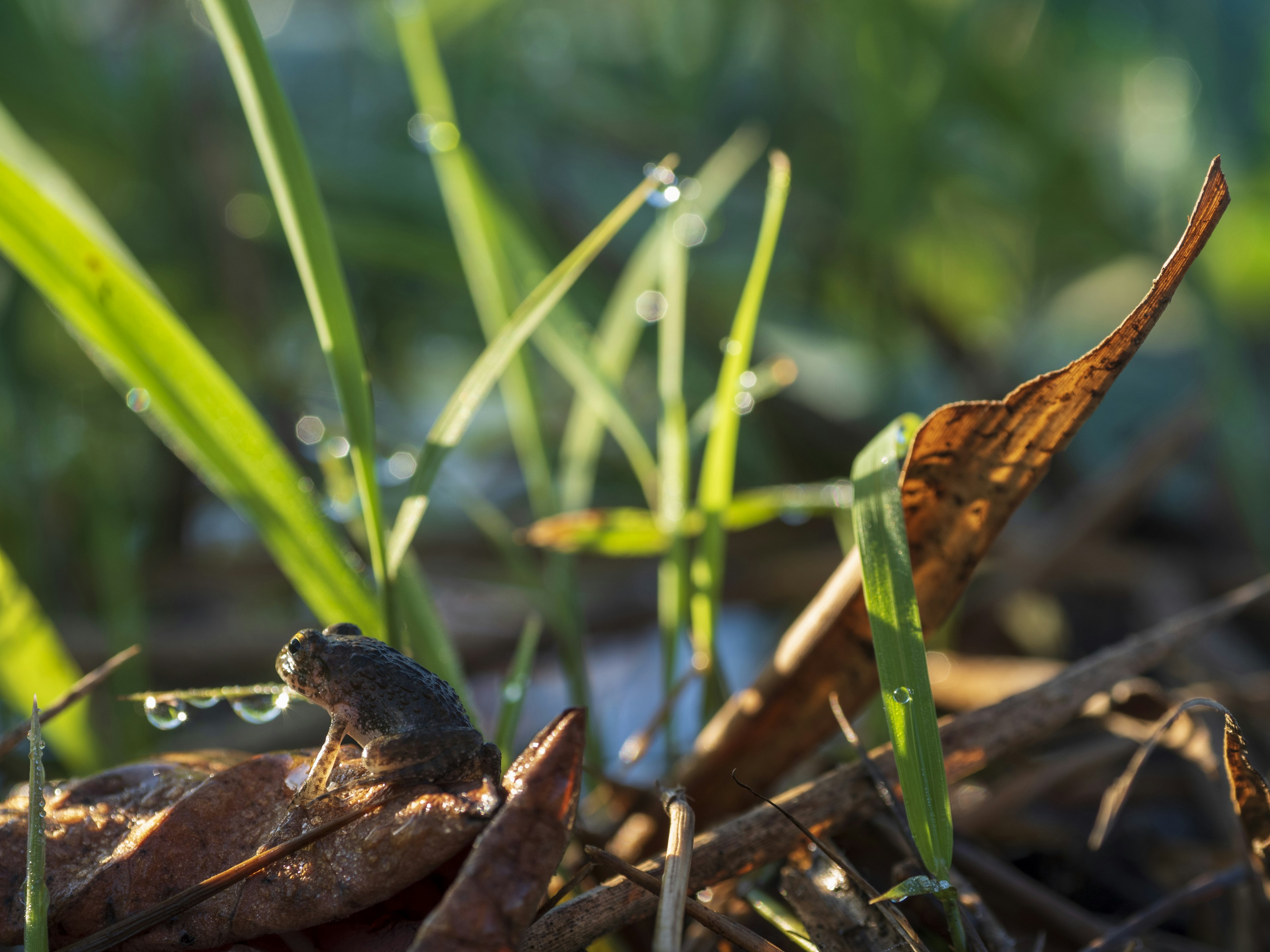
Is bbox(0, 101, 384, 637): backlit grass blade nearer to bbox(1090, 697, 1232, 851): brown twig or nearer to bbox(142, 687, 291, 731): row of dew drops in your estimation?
bbox(142, 687, 291, 731): row of dew drops

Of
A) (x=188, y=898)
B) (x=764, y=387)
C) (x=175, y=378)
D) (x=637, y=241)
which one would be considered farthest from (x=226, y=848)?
(x=637, y=241)

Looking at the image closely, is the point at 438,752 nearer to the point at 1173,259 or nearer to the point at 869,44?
the point at 1173,259

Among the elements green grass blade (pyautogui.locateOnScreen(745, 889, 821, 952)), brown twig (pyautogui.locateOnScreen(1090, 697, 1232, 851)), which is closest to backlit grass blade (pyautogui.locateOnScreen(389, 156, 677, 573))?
green grass blade (pyautogui.locateOnScreen(745, 889, 821, 952))

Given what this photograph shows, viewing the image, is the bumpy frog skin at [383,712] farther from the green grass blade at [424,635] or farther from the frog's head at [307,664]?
the green grass blade at [424,635]

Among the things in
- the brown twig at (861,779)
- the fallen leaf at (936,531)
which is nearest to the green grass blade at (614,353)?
the fallen leaf at (936,531)

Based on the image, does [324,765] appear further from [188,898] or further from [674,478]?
[674,478]

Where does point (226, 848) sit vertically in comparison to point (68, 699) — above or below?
below
